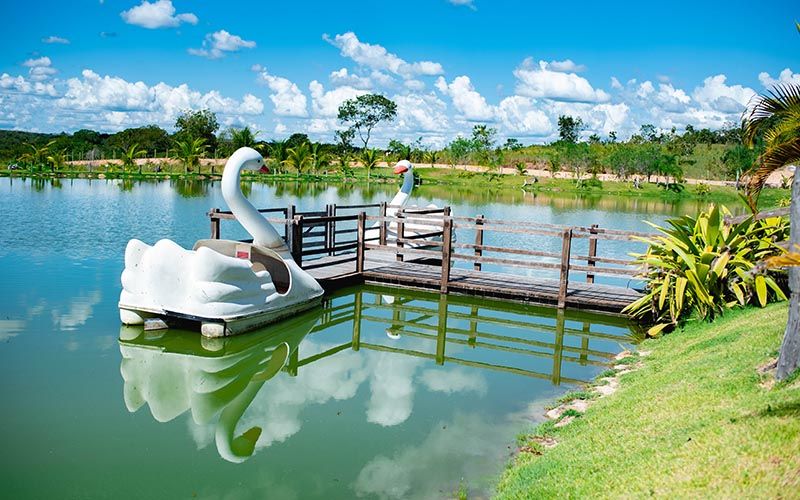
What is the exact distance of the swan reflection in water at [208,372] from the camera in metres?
7.12

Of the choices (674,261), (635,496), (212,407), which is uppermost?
(674,261)

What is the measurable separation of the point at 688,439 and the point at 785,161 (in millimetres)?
2657

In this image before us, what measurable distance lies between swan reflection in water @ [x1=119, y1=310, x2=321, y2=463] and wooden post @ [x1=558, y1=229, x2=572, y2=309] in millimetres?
4629

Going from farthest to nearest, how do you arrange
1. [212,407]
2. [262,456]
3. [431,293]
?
[431,293] < [212,407] < [262,456]

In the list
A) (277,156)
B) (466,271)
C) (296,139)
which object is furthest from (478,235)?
(296,139)

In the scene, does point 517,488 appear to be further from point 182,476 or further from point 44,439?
point 44,439

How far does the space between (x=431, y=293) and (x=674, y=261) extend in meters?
4.97

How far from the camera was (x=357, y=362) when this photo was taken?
9.32 metres

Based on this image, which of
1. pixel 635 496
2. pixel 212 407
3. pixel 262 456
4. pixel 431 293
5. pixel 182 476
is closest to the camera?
pixel 635 496

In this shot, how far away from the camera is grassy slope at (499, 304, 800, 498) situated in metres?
3.96

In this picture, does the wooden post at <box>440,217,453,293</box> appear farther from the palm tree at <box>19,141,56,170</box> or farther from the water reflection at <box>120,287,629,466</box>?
the palm tree at <box>19,141,56,170</box>

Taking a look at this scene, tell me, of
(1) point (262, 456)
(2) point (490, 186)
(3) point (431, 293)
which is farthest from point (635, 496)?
(2) point (490, 186)

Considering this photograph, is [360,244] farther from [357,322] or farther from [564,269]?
[564,269]

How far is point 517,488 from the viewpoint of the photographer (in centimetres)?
512
